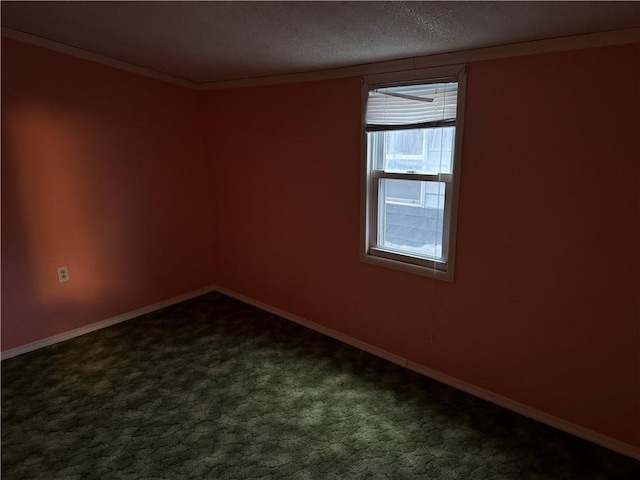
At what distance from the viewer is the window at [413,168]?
231 centimetres

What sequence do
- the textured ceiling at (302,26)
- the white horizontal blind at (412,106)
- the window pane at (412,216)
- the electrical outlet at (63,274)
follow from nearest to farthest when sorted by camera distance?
the textured ceiling at (302,26) < the white horizontal blind at (412,106) < the window pane at (412,216) < the electrical outlet at (63,274)

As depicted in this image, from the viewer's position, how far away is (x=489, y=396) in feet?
7.84

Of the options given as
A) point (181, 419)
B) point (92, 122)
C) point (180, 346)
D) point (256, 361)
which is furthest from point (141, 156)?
point (181, 419)

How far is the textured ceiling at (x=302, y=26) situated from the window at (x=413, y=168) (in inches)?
7.9

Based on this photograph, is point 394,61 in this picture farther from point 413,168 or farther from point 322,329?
point 322,329

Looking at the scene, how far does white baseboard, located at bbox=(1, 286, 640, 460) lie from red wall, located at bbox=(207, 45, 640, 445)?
0.04 meters

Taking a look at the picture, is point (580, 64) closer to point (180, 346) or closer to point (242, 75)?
point (242, 75)

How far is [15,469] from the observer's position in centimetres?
183

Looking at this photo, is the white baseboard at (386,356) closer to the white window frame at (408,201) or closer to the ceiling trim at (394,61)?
the white window frame at (408,201)

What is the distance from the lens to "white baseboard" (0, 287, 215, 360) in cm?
282

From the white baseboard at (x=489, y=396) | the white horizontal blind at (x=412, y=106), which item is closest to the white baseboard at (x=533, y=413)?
the white baseboard at (x=489, y=396)

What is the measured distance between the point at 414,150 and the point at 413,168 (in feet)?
0.37

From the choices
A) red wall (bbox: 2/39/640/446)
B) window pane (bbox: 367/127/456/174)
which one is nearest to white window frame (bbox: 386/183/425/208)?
window pane (bbox: 367/127/456/174)

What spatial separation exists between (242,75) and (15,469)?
2.81 metres
